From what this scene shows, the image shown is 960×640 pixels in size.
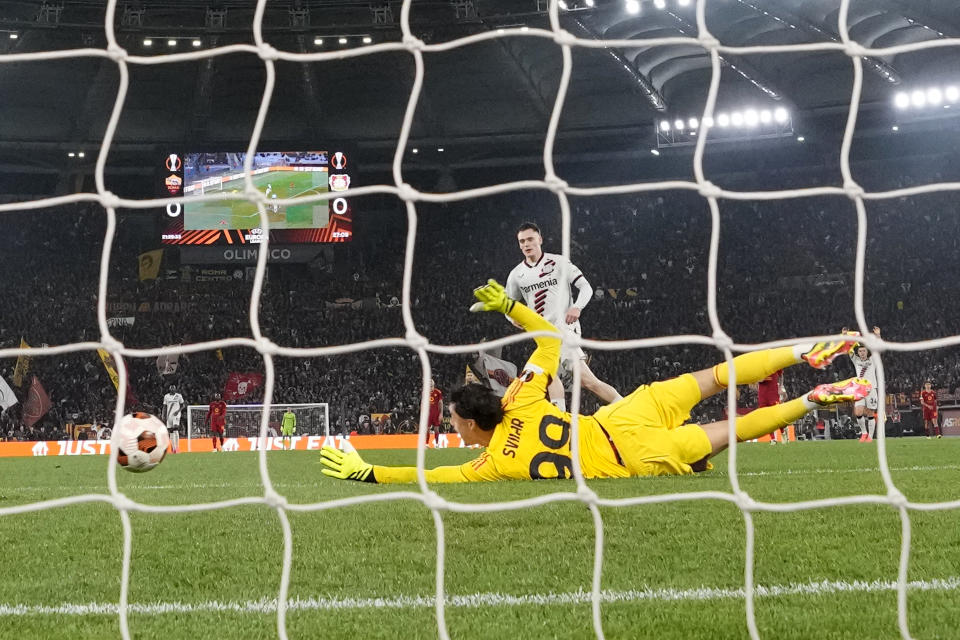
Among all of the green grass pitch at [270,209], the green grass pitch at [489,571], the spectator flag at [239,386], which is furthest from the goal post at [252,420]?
the green grass pitch at [489,571]

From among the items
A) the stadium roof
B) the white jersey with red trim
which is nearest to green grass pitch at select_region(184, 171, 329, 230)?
the stadium roof

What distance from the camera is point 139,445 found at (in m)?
4.53

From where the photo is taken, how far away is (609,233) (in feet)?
89.8

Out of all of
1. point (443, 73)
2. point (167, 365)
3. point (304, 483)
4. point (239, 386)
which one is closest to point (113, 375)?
point (167, 365)

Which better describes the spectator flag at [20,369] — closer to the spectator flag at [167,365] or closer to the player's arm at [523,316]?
the spectator flag at [167,365]

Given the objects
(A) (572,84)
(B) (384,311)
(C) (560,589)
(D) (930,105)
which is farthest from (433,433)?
(C) (560,589)

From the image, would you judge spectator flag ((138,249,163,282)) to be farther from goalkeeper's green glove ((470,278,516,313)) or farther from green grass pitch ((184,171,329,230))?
goalkeeper's green glove ((470,278,516,313))

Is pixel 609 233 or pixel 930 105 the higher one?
pixel 930 105

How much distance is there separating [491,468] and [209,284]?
73.2 ft

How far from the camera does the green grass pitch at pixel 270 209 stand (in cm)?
2064

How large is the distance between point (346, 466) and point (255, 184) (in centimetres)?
1677

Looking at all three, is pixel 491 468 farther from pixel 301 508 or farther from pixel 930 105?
pixel 930 105

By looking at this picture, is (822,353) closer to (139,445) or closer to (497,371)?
(139,445)

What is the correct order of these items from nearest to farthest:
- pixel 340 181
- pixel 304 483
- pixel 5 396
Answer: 1. pixel 304 483
2. pixel 5 396
3. pixel 340 181
